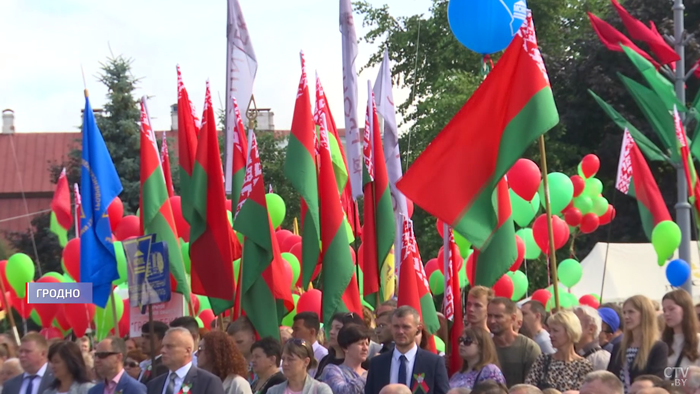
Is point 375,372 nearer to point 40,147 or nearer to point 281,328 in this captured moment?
point 281,328

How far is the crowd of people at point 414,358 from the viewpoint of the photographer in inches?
298

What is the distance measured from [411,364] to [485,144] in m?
2.19

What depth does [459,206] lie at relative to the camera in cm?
898

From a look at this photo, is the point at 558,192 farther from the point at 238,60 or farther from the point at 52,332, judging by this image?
the point at 52,332

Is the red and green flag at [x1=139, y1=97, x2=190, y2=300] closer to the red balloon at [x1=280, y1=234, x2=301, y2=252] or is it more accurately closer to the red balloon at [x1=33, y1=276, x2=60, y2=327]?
the red balloon at [x1=280, y1=234, x2=301, y2=252]

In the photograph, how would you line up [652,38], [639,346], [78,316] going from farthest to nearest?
[652,38], [78,316], [639,346]

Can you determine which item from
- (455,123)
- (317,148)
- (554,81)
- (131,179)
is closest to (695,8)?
(554,81)

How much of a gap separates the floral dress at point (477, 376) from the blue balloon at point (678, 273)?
8167mm

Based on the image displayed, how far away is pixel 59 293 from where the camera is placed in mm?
10789

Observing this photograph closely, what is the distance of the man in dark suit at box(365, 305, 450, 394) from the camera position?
25.5 feet

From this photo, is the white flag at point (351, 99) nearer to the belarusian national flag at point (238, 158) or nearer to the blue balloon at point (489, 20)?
the belarusian national flag at point (238, 158)

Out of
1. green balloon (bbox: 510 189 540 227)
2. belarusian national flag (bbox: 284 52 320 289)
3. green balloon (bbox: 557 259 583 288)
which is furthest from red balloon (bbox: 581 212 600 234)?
belarusian national flag (bbox: 284 52 320 289)

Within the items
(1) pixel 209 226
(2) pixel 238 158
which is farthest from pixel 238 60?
(1) pixel 209 226

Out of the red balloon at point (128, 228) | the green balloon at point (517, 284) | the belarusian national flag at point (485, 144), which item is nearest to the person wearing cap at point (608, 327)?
the belarusian national flag at point (485, 144)
